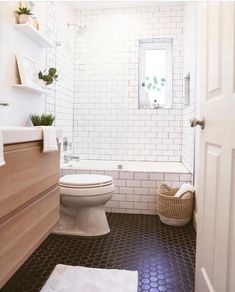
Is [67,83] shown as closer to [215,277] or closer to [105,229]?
[105,229]

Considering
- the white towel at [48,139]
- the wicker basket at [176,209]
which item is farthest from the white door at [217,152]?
the wicker basket at [176,209]

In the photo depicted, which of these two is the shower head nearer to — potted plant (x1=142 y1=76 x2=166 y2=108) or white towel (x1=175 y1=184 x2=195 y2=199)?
potted plant (x1=142 y1=76 x2=166 y2=108)

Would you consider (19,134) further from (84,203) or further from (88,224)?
(88,224)

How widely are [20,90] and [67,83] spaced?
51.6 inches

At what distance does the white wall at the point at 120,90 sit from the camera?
3.43 m

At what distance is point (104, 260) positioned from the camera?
68.3 inches

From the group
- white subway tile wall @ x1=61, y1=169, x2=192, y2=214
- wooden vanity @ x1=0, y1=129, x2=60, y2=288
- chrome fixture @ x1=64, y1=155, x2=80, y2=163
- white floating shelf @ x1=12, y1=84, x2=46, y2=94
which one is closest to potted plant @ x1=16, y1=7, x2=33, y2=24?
white floating shelf @ x1=12, y1=84, x2=46, y2=94

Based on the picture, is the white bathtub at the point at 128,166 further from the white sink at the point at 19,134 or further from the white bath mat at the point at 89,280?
the white sink at the point at 19,134

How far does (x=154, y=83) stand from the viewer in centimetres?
355

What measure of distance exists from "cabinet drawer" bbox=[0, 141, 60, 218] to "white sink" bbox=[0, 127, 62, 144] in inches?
0.9

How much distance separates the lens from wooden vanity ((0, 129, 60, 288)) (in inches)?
38.3

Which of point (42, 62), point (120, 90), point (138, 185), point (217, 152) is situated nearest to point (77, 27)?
point (120, 90)

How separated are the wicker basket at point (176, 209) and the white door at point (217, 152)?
1.09 meters

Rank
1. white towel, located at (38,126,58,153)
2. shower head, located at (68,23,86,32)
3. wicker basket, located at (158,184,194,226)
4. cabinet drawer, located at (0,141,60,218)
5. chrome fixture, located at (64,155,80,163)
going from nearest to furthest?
cabinet drawer, located at (0,141,60,218), white towel, located at (38,126,58,153), wicker basket, located at (158,184,194,226), chrome fixture, located at (64,155,80,163), shower head, located at (68,23,86,32)
